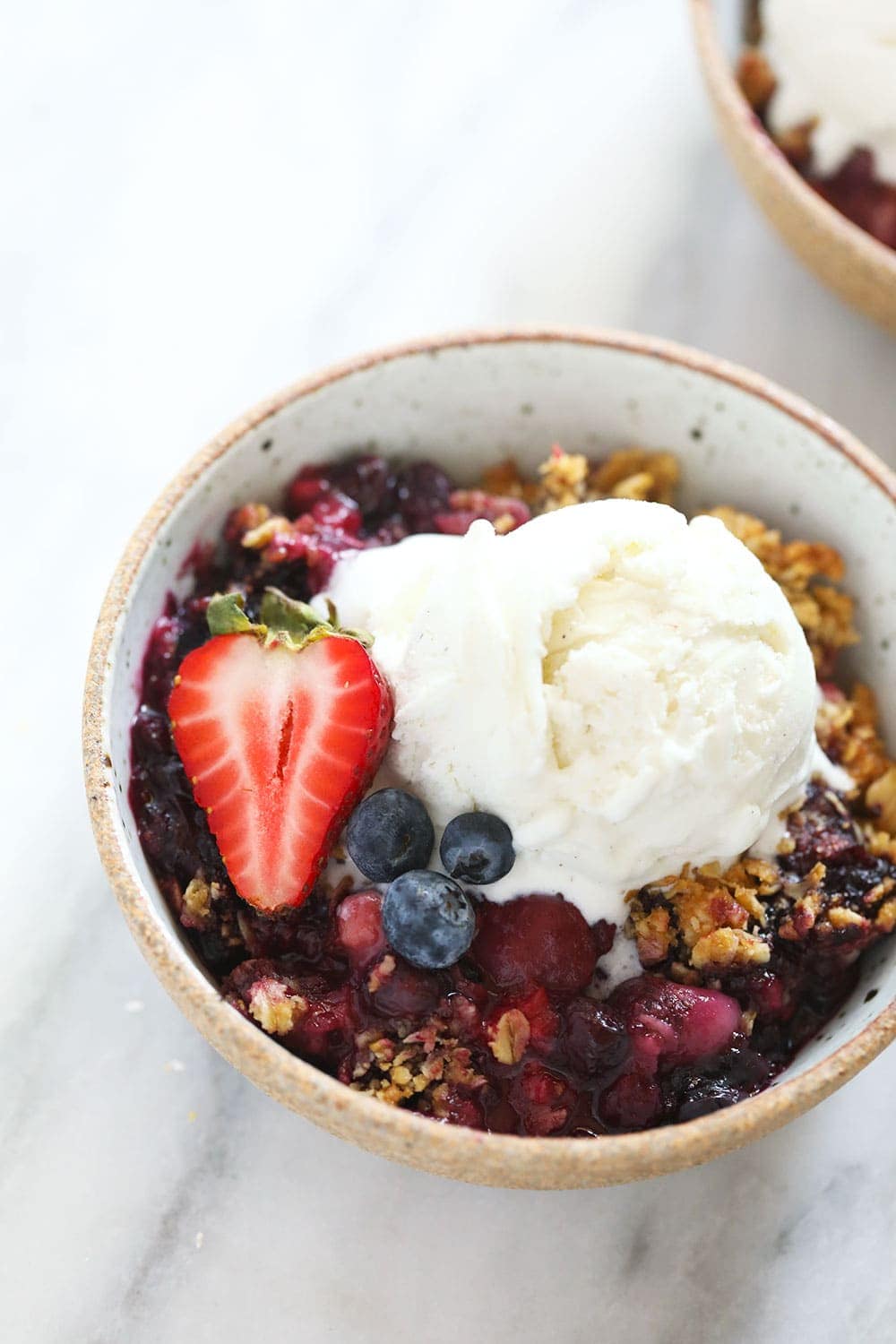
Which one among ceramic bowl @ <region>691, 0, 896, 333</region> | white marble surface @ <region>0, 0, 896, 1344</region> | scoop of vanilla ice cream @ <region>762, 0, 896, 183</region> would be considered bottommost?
white marble surface @ <region>0, 0, 896, 1344</region>

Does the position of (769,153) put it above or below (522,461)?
above

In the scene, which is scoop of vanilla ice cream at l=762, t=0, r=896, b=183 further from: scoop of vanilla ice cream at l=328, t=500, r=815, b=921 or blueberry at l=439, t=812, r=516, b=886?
blueberry at l=439, t=812, r=516, b=886

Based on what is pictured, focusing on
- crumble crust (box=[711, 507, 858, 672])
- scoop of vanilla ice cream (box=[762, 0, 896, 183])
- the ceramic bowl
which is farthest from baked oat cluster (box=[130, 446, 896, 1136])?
scoop of vanilla ice cream (box=[762, 0, 896, 183])

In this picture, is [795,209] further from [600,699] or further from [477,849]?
[477,849]

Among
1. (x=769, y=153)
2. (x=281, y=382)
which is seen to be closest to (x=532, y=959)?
(x=281, y=382)

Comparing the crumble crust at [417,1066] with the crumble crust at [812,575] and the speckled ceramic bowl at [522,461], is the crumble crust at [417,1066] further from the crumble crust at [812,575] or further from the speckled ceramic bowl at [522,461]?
the crumble crust at [812,575]

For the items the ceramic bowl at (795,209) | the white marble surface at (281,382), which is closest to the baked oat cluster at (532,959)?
the white marble surface at (281,382)
